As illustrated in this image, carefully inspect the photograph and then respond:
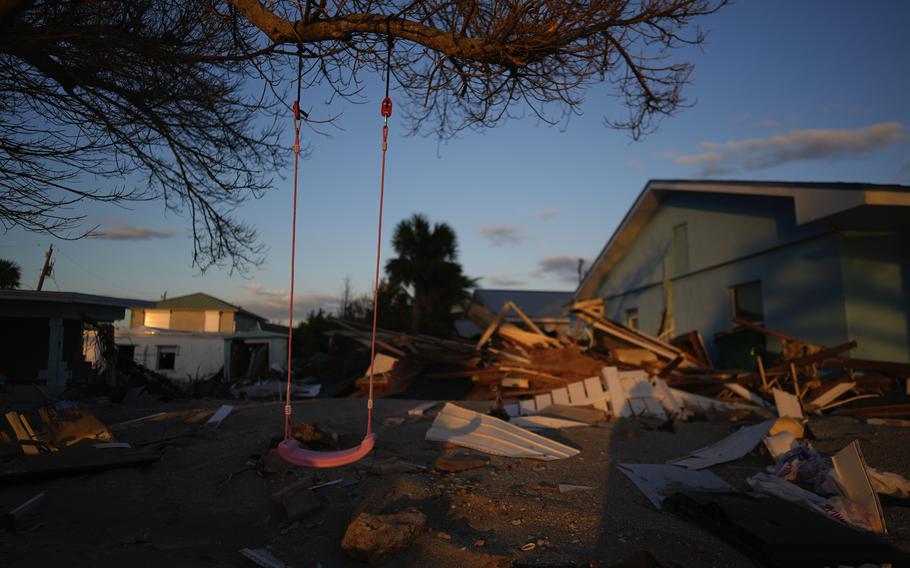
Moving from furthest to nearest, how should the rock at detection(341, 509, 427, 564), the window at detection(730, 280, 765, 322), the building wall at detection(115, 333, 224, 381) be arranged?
the building wall at detection(115, 333, 224, 381)
the window at detection(730, 280, 765, 322)
the rock at detection(341, 509, 427, 564)

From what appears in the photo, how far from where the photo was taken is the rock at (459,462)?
546 centimetres

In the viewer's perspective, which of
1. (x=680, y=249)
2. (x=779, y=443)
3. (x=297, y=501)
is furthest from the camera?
(x=680, y=249)

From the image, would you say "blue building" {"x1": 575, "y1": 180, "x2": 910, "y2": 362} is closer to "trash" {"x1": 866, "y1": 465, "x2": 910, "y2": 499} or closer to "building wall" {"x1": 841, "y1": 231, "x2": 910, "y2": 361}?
"building wall" {"x1": 841, "y1": 231, "x2": 910, "y2": 361}

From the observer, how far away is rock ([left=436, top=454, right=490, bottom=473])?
17.9 ft

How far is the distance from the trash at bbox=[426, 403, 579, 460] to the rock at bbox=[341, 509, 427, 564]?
2.70 metres

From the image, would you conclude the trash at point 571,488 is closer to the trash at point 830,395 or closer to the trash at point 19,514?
the trash at point 19,514

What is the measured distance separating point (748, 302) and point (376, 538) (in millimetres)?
12650

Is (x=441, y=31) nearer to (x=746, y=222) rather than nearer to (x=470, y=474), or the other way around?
(x=470, y=474)

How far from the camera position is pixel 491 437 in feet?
21.4

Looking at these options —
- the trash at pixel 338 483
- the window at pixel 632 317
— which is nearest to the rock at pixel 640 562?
the trash at pixel 338 483

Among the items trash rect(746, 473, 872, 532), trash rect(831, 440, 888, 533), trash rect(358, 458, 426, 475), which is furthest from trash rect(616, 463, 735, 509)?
trash rect(358, 458, 426, 475)

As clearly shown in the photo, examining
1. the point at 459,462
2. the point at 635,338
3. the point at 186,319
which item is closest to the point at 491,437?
the point at 459,462

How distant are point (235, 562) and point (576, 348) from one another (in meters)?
10.0

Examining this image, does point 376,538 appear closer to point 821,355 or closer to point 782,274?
point 821,355
